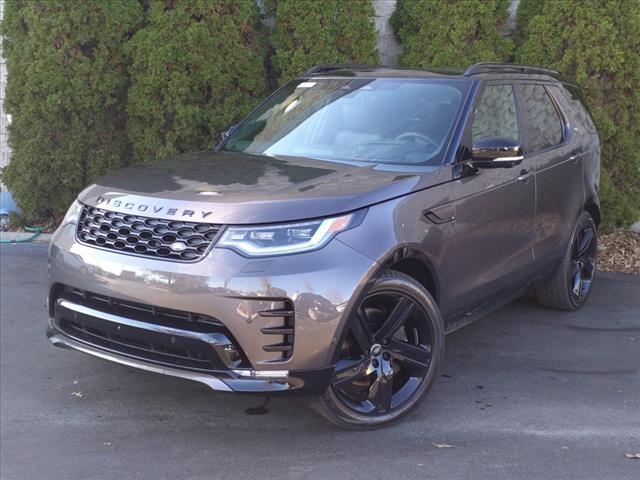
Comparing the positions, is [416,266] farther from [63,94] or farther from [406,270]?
[63,94]

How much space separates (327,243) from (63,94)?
523cm

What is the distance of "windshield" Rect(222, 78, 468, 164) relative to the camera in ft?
14.8

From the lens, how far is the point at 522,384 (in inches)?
183

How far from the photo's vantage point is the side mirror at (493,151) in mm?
4316

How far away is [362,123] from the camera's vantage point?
187 inches

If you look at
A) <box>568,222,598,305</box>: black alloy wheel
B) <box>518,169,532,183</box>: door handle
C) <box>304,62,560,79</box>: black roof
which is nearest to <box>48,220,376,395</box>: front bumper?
<box>518,169,532,183</box>: door handle

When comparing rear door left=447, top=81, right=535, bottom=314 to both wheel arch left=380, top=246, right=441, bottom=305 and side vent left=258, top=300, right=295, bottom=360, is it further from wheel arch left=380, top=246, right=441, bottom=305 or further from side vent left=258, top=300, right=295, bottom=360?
side vent left=258, top=300, right=295, bottom=360

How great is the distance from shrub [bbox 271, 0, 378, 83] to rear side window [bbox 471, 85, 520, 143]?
3102 mm

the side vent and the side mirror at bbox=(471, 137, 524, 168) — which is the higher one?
the side mirror at bbox=(471, 137, 524, 168)

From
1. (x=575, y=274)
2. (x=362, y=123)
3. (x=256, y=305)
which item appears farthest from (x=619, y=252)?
(x=256, y=305)

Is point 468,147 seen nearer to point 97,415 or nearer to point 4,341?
point 97,415

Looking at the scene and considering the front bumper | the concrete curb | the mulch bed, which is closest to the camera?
the front bumper

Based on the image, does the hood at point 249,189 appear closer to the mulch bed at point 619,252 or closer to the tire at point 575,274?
the tire at point 575,274

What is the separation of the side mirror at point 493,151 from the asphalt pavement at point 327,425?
4.34ft
